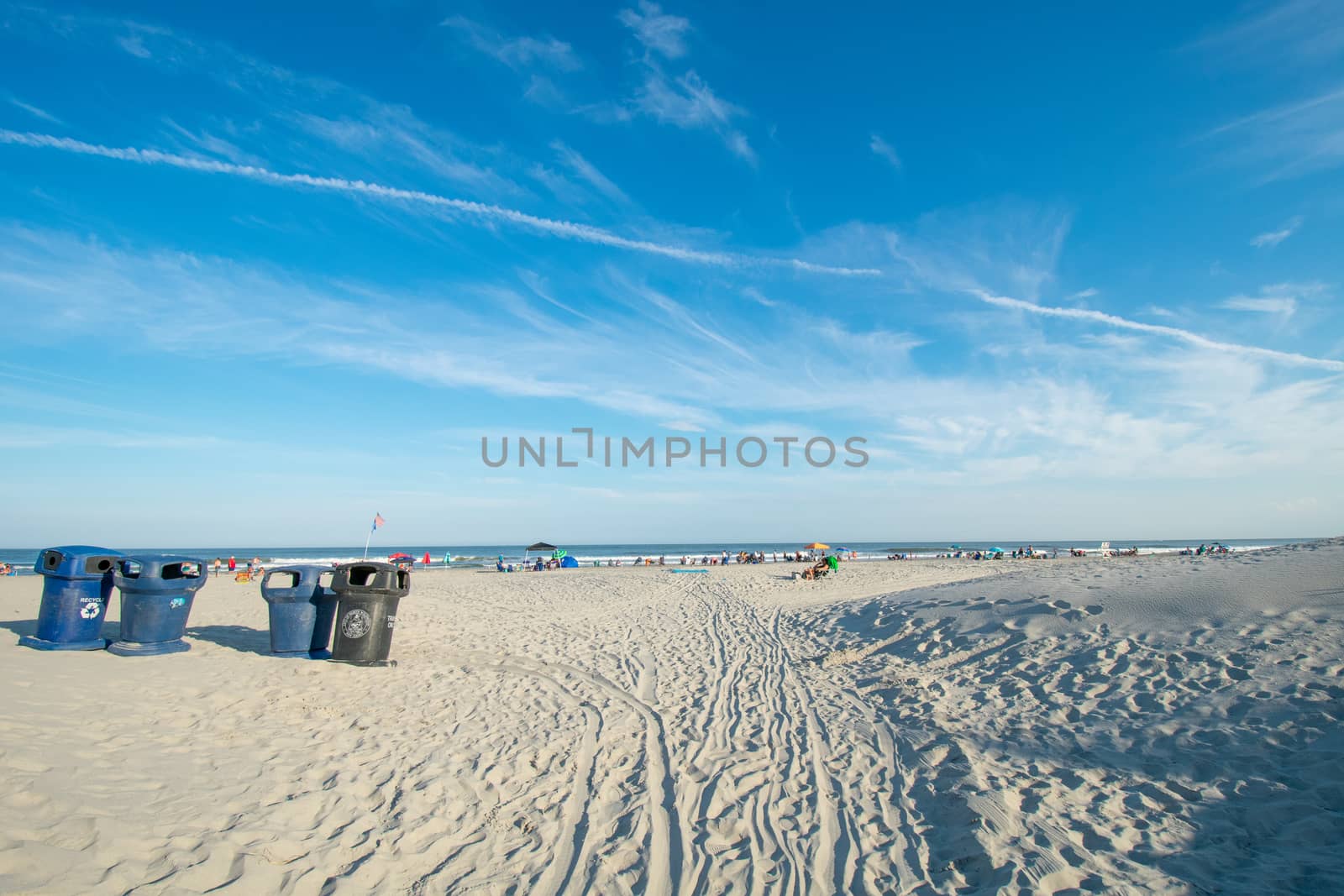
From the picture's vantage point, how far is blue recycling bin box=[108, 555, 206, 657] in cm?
857

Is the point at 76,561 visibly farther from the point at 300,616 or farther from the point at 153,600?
the point at 300,616

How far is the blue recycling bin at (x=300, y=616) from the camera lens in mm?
9422

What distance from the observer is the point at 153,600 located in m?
8.80

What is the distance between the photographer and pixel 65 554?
845 cm

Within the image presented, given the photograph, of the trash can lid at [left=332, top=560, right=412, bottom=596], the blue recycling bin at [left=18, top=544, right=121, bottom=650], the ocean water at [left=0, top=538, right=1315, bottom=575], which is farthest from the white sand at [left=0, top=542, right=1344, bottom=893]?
the ocean water at [left=0, top=538, right=1315, bottom=575]

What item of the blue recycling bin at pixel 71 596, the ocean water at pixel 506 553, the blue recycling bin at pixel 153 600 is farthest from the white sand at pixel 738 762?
the ocean water at pixel 506 553

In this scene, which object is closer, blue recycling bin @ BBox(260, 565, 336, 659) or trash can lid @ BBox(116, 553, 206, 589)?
trash can lid @ BBox(116, 553, 206, 589)

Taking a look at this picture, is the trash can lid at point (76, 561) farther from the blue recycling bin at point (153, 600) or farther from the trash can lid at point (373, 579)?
the trash can lid at point (373, 579)

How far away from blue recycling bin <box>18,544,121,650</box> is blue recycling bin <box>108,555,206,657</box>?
237 millimetres

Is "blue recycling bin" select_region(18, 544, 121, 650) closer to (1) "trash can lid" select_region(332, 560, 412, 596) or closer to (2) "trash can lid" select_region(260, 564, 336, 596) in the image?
(2) "trash can lid" select_region(260, 564, 336, 596)

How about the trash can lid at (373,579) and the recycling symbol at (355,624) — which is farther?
the recycling symbol at (355,624)

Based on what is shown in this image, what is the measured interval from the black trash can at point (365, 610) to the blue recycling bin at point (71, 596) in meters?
2.83

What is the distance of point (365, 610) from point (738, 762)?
5.96m

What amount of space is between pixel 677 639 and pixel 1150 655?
328 inches
